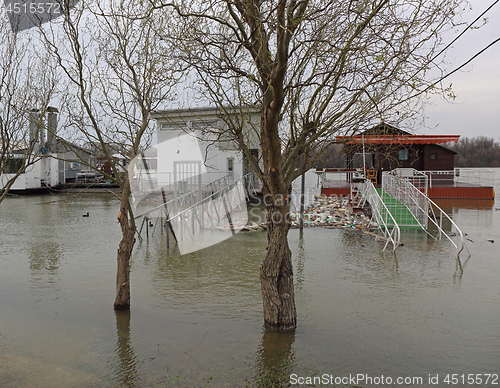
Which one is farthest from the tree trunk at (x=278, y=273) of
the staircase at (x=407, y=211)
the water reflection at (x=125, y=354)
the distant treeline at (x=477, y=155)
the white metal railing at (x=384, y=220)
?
the distant treeline at (x=477, y=155)

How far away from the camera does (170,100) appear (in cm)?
647

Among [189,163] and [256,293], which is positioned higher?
[189,163]

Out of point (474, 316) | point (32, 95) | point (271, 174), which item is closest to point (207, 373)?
point (271, 174)

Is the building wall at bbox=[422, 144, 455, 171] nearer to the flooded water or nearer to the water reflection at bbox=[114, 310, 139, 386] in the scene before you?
the flooded water

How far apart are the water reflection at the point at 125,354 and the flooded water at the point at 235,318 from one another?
0.02m

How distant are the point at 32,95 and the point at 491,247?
11080 mm

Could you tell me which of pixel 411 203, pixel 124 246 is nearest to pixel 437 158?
pixel 411 203

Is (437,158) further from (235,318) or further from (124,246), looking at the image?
(124,246)

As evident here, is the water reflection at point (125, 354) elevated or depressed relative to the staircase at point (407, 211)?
depressed

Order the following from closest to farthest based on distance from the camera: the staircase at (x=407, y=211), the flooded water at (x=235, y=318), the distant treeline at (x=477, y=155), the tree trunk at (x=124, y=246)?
1. the flooded water at (x=235, y=318)
2. the tree trunk at (x=124, y=246)
3. the staircase at (x=407, y=211)
4. the distant treeline at (x=477, y=155)

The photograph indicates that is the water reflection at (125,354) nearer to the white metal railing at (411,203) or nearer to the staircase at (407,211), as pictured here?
the staircase at (407,211)

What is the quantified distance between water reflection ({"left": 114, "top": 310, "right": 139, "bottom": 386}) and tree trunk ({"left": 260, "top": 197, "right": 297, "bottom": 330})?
174 centimetres

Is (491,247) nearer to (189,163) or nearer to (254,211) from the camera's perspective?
(254,211)

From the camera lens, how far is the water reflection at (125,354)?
4.23 meters
